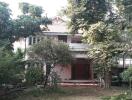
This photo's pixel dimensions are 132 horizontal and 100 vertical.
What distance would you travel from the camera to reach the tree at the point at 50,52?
30203mm

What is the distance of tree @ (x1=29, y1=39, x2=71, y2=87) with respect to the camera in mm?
30203

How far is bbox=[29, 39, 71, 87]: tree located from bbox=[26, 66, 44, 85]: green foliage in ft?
2.71

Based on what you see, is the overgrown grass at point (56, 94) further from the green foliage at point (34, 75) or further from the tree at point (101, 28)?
the tree at point (101, 28)

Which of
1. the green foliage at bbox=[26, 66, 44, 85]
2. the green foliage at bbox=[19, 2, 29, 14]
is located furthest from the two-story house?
the green foliage at bbox=[26, 66, 44, 85]

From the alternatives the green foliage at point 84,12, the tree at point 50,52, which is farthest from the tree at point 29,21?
the tree at point 50,52

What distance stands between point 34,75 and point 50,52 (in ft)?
7.76

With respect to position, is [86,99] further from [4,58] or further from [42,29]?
[42,29]

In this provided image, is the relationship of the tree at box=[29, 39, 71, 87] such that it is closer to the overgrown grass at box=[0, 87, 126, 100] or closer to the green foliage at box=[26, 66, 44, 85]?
→ the green foliage at box=[26, 66, 44, 85]

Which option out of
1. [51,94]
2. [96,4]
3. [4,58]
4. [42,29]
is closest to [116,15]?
[96,4]

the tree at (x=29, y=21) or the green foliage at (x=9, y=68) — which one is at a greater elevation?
the tree at (x=29, y=21)

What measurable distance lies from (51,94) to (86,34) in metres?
7.60

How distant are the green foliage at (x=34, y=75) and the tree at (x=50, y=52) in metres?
0.83

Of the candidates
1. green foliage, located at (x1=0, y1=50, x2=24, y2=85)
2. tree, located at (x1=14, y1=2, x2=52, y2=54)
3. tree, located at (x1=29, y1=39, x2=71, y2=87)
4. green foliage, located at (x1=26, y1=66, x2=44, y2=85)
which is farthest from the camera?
tree, located at (x1=14, y1=2, x2=52, y2=54)

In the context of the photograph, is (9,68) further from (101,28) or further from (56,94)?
(101,28)
